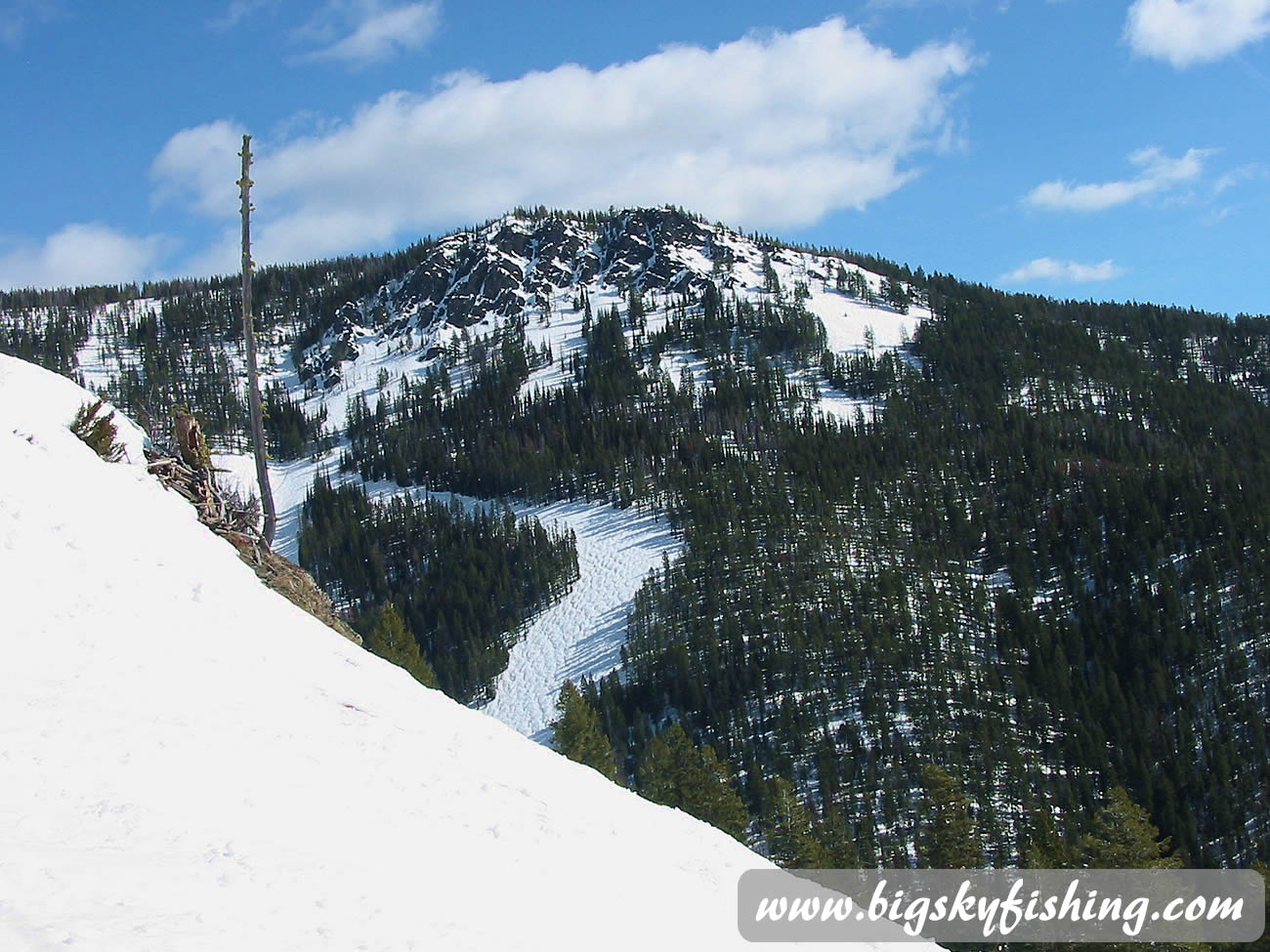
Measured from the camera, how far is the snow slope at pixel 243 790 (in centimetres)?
835

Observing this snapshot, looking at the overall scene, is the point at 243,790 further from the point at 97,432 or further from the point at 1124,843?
the point at 1124,843

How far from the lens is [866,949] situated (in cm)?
1212

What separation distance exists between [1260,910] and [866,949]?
35.1 m

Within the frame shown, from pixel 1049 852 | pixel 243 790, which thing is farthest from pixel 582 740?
pixel 243 790

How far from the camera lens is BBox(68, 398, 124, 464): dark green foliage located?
59.4ft

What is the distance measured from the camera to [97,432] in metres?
18.2

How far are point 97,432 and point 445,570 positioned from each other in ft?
413

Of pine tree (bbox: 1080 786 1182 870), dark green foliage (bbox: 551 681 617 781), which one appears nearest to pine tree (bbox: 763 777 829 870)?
pine tree (bbox: 1080 786 1182 870)

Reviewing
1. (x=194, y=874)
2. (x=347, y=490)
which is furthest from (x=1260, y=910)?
(x=347, y=490)

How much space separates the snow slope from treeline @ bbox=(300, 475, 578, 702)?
99656 mm

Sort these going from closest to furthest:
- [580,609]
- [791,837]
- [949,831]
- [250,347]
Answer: [250,347] → [949,831] → [791,837] → [580,609]

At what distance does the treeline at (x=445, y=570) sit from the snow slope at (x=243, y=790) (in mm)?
99656

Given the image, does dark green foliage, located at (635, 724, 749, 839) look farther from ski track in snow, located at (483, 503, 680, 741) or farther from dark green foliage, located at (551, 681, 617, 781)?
ski track in snow, located at (483, 503, 680, 741)

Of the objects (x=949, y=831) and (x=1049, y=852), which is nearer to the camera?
(x=949, y=831)
